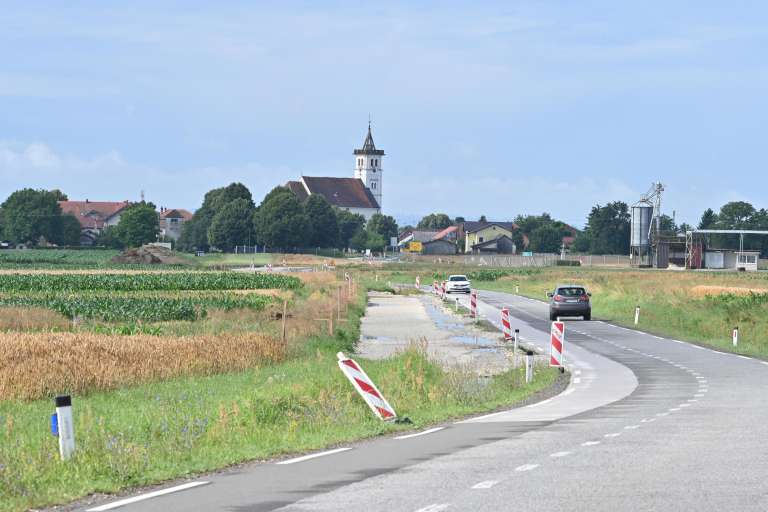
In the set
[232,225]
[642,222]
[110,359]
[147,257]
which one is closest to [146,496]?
[110,359]

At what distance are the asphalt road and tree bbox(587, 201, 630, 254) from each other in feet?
575

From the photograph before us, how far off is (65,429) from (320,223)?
180680 mm

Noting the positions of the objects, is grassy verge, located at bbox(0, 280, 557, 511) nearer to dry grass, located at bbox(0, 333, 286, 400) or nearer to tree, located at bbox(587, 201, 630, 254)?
dry grass, located at bbox(0, 333, 286, 400)

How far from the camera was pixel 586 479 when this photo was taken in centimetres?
1200

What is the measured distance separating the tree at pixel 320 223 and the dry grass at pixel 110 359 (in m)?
158

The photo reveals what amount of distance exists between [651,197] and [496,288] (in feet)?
218

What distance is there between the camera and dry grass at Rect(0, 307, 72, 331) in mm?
41312

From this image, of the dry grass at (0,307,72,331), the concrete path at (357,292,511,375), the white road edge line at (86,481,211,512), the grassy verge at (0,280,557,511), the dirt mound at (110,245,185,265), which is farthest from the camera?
the dirt mound at (110,245,185,265)

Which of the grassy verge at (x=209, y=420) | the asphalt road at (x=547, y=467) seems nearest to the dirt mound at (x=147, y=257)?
the grassy verge at (x=209, y=420)

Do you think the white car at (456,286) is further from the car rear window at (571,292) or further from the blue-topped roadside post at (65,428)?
the blue-topped roadside post at (65,428)

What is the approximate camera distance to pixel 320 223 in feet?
634

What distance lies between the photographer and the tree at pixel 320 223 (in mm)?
192375

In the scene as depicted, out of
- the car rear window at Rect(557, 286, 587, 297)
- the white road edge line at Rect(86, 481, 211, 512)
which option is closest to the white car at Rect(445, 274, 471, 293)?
the car rear window at Rect(557, 286, 587, 297)

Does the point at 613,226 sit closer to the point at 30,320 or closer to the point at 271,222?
the point at 271,222
